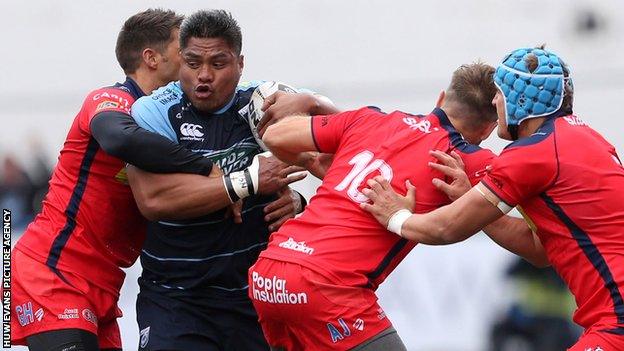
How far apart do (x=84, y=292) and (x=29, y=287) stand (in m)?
0.27

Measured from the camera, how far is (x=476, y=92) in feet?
19.1

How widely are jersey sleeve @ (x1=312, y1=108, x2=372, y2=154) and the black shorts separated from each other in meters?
1.04

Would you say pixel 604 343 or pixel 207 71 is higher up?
pixel 207 71

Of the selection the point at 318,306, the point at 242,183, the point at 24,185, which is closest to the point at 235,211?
the point at 242,183

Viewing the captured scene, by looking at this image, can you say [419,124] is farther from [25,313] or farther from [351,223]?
[25,313]

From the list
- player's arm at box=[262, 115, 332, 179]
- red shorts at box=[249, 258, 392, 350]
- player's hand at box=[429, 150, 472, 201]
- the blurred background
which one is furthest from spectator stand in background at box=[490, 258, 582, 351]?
red shorts at box=[249, 258, 392, 350]

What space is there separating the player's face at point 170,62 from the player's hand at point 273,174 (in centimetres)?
95

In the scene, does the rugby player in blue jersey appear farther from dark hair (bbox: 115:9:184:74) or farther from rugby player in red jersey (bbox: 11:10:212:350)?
dark hair (bbox: 115:9:184:74)

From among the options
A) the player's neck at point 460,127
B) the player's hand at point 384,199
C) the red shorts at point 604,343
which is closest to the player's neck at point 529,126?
the player's neck at point 460,127

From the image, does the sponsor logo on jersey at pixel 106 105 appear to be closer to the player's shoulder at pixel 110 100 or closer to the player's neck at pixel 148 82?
the player's shoulder at pixel 110 100

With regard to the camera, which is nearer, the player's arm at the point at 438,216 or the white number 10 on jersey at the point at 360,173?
the player's arm at the point at 438,216

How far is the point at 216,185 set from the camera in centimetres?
627

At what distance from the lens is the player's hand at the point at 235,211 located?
21.0ft

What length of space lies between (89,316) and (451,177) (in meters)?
2.04
